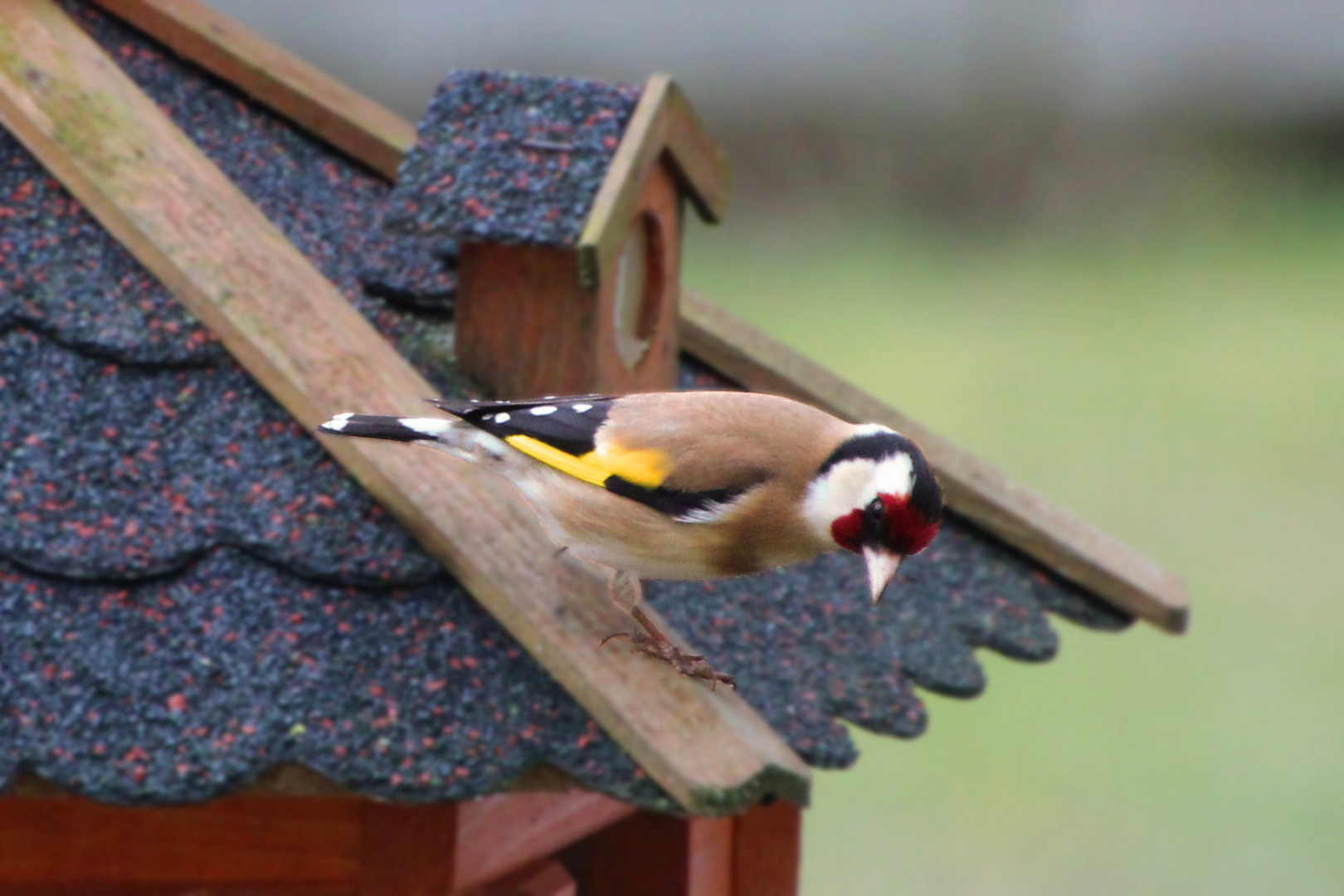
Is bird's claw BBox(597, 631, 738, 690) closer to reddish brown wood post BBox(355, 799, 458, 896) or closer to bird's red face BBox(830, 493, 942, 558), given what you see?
bird's red face BBox(830, 493, 942, 558)

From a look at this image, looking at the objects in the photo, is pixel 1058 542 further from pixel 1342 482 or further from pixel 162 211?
pixel 1342 482

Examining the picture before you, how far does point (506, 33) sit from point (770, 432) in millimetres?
7635

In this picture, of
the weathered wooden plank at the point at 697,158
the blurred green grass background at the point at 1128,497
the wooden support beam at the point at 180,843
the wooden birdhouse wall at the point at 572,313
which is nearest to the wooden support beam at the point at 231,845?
the wooden support beam at the point at 180,843

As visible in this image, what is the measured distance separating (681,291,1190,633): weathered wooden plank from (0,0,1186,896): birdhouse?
0.66ft

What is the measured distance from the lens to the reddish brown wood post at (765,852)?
225 cm

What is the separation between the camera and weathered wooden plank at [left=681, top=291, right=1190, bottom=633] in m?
2.28

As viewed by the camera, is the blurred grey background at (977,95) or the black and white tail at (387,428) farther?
the blurred grey background at (977,95)

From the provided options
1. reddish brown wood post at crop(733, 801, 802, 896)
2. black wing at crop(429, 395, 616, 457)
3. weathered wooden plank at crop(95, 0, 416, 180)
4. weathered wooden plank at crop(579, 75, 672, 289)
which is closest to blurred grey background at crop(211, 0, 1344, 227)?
weathered wooden plank at crop(95, 0, 416, 180)

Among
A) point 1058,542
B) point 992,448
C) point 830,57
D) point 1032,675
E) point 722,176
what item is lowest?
point 1032,675

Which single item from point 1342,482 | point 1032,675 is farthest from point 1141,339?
point 1032,675

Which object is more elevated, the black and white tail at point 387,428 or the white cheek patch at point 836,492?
the white cheek patch at point 836,492

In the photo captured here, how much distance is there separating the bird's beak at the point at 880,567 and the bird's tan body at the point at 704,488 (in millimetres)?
71

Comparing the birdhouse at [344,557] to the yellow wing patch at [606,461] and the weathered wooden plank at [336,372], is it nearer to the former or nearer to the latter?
Answer: the weathered wooden plank at [336,372]

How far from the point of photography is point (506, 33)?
27.8ft
